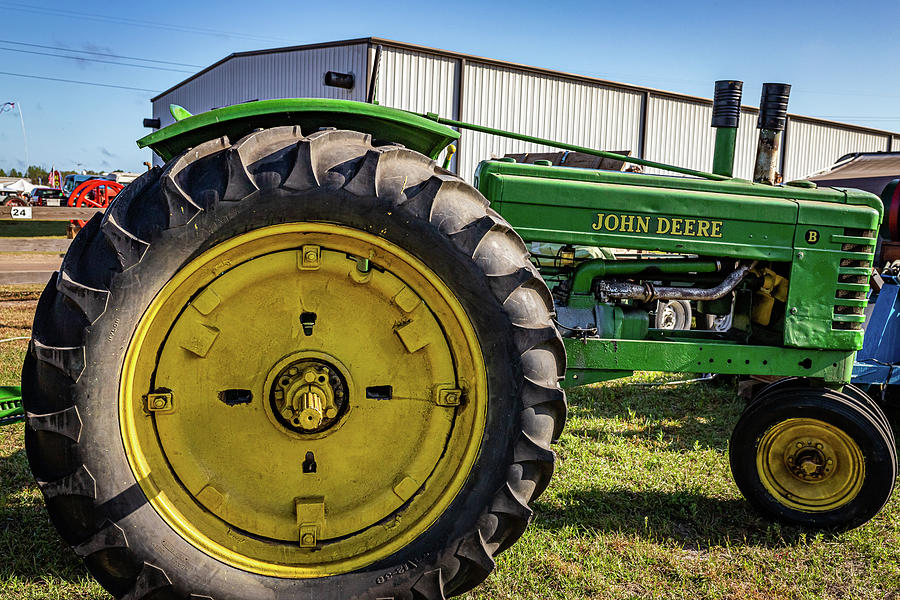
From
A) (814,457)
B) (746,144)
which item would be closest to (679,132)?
(746,144)

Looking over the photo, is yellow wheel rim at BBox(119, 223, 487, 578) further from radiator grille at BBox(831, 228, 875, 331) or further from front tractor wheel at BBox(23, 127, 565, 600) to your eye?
radiator grille at BBox(831, 228, 875, 331)

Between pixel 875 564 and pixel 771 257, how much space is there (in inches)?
52.1

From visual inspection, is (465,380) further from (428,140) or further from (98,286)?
(98,286)

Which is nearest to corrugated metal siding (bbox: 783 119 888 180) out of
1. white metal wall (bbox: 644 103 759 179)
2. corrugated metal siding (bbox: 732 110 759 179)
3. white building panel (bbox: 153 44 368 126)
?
corrugated metal siding (bbox: 732 110 759 179)

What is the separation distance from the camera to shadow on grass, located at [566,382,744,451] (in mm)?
4426

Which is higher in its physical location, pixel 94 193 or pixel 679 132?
pixel 679 132

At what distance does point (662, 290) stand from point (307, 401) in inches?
67.8

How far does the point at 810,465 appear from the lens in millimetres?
3098

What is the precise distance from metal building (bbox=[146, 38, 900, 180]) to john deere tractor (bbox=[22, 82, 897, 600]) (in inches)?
524

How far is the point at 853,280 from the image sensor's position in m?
3.07

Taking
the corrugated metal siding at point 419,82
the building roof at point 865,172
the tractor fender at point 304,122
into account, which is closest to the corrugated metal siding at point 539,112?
the corrugated metal siding at point 419,82

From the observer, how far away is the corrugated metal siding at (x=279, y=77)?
16.7 m

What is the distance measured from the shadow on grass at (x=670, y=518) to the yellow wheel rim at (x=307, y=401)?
110cm

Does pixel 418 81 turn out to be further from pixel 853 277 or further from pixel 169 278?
pixel 169 278
